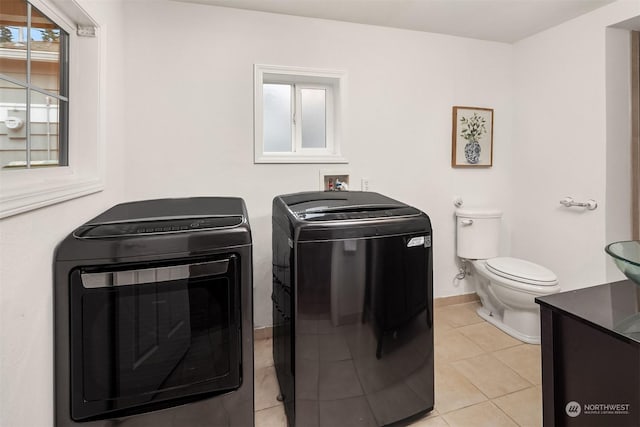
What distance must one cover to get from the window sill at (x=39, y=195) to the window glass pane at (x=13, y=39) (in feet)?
1.22

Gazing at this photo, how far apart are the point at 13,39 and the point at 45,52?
26 cm

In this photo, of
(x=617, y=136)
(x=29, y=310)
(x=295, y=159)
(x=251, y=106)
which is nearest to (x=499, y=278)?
(x=617, y=136)

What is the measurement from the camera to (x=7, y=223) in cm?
78

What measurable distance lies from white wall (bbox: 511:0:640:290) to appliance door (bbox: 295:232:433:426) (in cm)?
173

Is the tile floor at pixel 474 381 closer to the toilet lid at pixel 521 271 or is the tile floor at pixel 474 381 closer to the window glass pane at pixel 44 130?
the toilet lid at pixel 521 271

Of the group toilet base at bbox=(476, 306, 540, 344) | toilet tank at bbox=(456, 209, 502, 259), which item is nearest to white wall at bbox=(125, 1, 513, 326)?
toilet tank at bbox=(456, 209, 502, 259)

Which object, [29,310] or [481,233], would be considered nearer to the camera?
[29,310]

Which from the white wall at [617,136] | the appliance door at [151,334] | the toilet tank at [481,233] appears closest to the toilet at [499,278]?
the toilet tank at [481,233]

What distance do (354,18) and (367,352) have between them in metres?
2.28

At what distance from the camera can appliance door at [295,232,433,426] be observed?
4.43 feet

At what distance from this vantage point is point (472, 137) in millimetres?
2791

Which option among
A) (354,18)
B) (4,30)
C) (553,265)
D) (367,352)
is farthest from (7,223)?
(553,265)

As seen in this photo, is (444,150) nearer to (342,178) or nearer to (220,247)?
(342,178)

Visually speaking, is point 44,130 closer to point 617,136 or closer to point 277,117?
point 277,117
